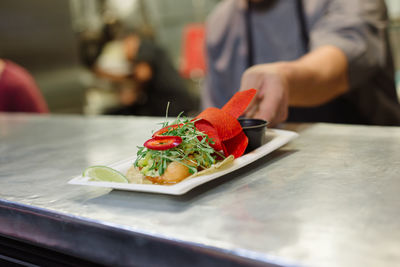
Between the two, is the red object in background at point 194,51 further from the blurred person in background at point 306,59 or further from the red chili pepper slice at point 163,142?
the red chili pepper slice at point 163,142

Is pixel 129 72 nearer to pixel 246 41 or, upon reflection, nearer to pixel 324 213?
pixel 246 41

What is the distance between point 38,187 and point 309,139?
0.74 m

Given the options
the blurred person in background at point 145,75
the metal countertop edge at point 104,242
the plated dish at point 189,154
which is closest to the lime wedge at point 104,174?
the plated dish at point 189,154

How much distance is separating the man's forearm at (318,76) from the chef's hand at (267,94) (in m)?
0.21

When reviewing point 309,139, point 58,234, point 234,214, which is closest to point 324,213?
point 234,214

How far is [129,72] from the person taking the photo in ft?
17.7

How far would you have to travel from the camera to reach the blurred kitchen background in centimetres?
366

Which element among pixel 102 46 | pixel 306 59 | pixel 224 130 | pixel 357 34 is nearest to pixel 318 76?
pixel 306 59

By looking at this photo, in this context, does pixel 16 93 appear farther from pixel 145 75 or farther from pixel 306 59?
pixel 145 75

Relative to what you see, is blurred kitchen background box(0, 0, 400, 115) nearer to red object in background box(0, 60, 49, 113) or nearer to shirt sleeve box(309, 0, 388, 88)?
red object in background box(0, 60, 49, 113)

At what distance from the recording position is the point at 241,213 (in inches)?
25.3

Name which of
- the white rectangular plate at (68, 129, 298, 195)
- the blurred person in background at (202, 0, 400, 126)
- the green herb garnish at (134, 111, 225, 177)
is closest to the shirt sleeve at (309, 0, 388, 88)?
the blurred person in background at (202, 0, 400, 126)

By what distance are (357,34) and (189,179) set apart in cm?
121

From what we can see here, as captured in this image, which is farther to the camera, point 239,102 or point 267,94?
point 267,94
